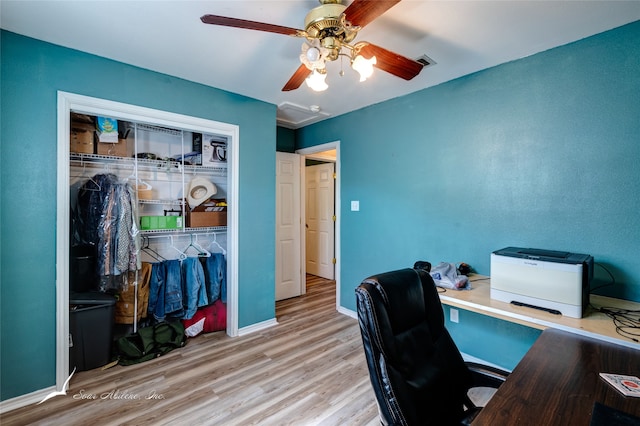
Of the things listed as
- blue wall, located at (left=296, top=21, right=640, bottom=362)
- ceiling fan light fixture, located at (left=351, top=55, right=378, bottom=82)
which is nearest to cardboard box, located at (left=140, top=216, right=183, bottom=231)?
blue wall, located at (left=296, top=21, right=640, bottom=362)

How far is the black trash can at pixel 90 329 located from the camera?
2318 mm

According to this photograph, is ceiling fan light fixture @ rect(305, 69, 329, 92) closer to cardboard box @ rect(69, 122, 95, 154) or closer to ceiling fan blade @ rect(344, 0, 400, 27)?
ceiling fan blade @ rect(344, 0, 400, 27)

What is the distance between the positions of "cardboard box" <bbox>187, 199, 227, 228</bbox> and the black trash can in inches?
39.2

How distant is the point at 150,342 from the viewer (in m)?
2.64

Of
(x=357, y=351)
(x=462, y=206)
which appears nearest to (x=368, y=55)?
(x=462, y=206)

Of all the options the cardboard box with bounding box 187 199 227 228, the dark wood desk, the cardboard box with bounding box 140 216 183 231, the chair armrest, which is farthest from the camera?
the cardboard box with bounding box 187 199 227 228

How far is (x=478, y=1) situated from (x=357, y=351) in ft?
9.14

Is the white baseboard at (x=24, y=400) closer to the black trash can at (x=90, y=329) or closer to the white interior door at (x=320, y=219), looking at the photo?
the black trash can at (x=90, y=329)

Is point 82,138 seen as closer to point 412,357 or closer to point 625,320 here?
point 412,357

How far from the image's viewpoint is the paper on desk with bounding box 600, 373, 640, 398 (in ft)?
2.99

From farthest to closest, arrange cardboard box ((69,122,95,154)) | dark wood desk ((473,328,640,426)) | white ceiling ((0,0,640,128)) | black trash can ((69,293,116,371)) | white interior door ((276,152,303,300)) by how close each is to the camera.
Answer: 1. white interior door ((276,152,303,300))
2. cardboard box ((69,122,95,154))
3. black trash can ((69,293,116,371))
4. white ceiling ((0,0,640,128))
5. dark wood desk ((473,328,640,426))

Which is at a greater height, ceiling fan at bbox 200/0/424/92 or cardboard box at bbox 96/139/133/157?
ceiling fan at bbox 200/0/424/92

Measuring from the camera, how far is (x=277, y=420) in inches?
72.4

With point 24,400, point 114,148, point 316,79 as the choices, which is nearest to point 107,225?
point 114,148
